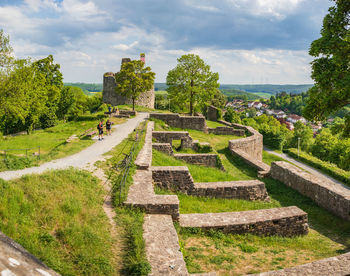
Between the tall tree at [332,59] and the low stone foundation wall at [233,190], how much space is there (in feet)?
13.8

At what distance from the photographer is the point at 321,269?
543 cm

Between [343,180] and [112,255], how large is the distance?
33.0 m

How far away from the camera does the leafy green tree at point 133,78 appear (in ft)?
97.1

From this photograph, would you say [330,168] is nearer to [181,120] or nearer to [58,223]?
[181,120]

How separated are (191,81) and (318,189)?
77.3 feet

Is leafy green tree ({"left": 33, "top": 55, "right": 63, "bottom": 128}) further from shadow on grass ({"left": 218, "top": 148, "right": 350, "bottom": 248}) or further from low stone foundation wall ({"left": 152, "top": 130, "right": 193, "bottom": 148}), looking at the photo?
shadow on grass ({"left": 218, "top": 148, "right": 350, "bottom": 248})

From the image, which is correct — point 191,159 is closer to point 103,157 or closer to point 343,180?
point 103,157

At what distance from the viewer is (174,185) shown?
10.7 metres

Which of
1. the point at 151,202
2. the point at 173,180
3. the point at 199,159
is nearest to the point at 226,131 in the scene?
the point at 199,159

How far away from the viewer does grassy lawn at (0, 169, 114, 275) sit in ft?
16.7

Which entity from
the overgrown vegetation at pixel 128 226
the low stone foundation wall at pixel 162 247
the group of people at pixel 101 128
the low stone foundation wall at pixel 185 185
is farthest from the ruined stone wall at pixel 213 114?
the low stone foundation wall at pixel 162 247

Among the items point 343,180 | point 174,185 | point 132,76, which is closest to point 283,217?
point 174,185

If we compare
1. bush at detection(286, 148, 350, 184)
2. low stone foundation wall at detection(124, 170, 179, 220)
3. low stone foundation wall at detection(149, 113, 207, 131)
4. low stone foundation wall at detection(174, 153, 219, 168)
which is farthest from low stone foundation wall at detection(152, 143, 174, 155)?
bush at detection(286, 148, 350, 184)

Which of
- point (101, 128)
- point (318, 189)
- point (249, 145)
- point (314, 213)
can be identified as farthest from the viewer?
point (249, 145)
